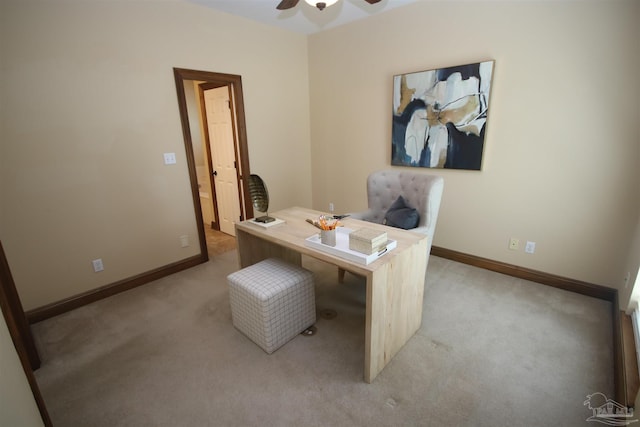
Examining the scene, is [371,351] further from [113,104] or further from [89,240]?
[113,104]

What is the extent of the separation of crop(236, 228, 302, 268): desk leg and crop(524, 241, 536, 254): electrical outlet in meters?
2.10

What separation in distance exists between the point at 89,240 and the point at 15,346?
157cm

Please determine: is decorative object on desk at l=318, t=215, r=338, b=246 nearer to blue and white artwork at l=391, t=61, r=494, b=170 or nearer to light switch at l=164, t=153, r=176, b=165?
blue and white artwork at l=391, t=61, r=494, b=170

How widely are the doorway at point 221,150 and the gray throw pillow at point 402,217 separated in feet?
6.33

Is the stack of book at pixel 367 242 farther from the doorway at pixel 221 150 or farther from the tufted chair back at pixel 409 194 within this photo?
the doorway at pixel 221 150

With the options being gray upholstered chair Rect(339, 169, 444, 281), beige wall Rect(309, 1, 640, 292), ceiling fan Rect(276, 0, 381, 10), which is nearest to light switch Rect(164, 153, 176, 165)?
ceiling fan Rect(276, 0, 381, 10)

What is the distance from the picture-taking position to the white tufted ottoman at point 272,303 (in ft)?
6.07

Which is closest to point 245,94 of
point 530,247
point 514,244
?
point 514,244

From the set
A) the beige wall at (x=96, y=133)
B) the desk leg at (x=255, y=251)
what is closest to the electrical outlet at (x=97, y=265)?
the beige wall at (x=96, y=133)

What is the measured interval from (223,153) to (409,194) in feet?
8.32

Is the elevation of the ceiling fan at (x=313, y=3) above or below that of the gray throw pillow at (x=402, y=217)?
above

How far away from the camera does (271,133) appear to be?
146 inches

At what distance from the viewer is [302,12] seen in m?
3.12

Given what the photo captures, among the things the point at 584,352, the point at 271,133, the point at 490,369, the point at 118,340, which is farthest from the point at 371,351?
the point at 271,133
